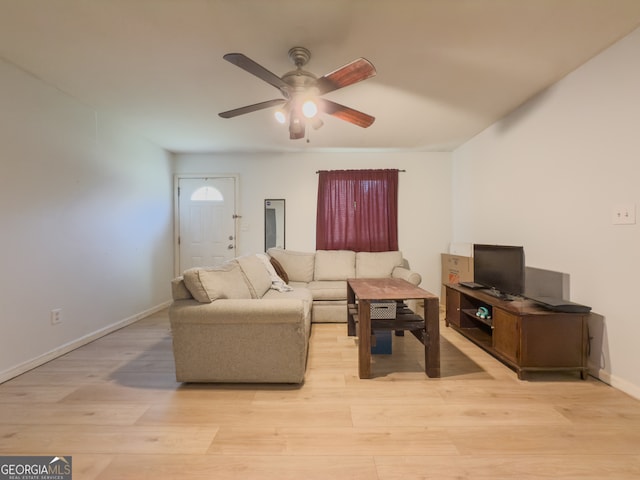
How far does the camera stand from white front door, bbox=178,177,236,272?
14.6 feet

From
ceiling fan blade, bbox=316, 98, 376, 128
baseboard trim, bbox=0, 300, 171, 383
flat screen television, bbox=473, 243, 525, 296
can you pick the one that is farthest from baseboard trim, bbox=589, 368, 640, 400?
baseboard trim, bbox=0, 300, 171, 383

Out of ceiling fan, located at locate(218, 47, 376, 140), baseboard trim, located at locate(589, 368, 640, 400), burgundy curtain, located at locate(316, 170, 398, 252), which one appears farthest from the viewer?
burgundy curtain, located at locate(316, 170, 398, 252)

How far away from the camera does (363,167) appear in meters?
4.41

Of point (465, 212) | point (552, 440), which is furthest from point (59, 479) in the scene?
point (465, 212)

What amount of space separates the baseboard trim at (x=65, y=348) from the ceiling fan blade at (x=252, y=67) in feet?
8.94

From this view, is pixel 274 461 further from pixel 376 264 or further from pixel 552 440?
pixel 376 264

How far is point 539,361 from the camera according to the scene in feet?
6.75

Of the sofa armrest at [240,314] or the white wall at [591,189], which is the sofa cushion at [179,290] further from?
the white wall at [591,189]

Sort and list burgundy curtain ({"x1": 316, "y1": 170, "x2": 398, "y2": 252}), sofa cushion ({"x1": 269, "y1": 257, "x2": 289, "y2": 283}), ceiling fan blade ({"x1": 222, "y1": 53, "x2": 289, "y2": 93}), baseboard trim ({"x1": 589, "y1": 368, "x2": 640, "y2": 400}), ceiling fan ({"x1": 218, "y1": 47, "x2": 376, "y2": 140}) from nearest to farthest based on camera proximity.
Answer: ceiling fan blade ({"x1": 222, "y1": 53, "x2": 289, "y2": 93}) → ceiling fan ({"x1": 218, "y1": 47, "x2": 376, "y2": 140}) → baseboard trim ({"x1": 589, "y1": 368, "x2": 640, "y2": 400}) → sofa cushion ({"x1": 269, "y1": 257, "x2": 289, "y2": 283}) → burgundy curtain ({"x1": 316, "y1": 170, "x2": 398, "y2": 252})

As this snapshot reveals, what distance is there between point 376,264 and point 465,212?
1.47m

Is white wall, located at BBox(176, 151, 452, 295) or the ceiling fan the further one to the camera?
white wall, located at BBox(176, 151, 452, 295)

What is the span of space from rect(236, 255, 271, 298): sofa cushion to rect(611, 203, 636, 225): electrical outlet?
279 centimetres

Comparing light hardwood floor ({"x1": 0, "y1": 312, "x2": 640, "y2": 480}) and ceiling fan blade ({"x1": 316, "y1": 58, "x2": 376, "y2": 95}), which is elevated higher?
ceiling fan blade ({"x1": 316, "y1": 58, "x2": 376, "y2": 95})

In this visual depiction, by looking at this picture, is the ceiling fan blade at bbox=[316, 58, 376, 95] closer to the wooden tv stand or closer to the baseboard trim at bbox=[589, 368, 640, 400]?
the wooden tv stand
